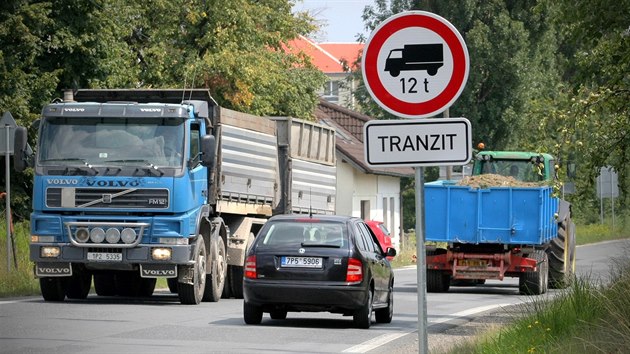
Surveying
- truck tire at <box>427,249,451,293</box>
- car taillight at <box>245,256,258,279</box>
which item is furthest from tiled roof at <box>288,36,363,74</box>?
car taillight at <box>245,256,258,279</box>

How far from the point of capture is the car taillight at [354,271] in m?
17.9

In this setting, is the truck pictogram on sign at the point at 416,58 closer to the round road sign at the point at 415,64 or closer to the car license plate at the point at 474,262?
the round road sign at the point at 415,64

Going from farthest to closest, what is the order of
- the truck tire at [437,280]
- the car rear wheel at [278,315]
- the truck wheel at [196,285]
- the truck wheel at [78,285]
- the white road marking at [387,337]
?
the truck tire at [437,280] < the truck wheel at [78,285] < the truck wheel at [196,285] < the car rear wheel at [278,315] < the white road marking at [387,337]

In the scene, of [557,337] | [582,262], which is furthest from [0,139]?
[582,262]

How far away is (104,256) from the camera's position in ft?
71.1

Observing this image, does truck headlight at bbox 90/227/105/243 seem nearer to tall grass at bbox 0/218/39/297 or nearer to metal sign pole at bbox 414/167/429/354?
tall grass at bbox 0/218/39/297

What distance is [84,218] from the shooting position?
858 inches

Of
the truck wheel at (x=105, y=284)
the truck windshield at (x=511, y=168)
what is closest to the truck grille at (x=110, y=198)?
the truck wheel at (x=105, y=284)

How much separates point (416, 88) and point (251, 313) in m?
9.50

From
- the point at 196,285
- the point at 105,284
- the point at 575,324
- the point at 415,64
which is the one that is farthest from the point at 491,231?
the point at 415,64

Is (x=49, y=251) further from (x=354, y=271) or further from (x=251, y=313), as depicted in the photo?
(x=354, y=271)

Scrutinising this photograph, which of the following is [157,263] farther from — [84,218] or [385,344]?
[385,344]

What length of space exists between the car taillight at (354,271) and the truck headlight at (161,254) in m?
4.55

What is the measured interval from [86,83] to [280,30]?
1286cm
